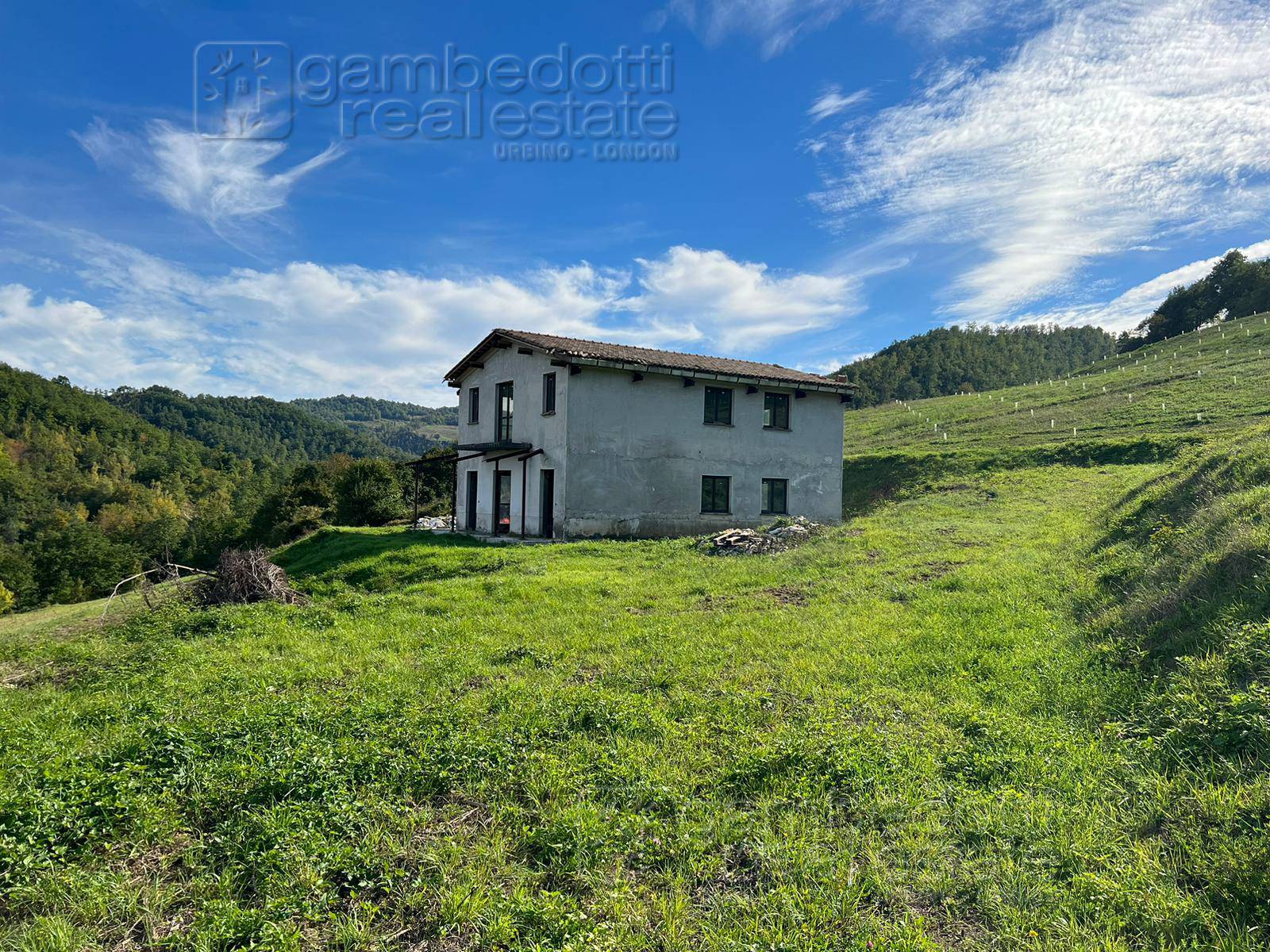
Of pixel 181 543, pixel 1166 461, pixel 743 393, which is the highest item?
pixel 743 393

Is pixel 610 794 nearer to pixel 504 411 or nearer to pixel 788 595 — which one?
pixel 788 595

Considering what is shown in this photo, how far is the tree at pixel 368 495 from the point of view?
121ft

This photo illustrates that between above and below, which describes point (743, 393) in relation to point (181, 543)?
above

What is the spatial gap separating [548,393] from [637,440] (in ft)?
10.9

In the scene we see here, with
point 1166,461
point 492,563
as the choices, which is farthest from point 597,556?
point 1166,461

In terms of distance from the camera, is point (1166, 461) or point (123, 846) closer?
point (123, 846)

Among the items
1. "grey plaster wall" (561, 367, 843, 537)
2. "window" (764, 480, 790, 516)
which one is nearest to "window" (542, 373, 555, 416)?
"grey plaster wall" (561, 367, 843, 537)

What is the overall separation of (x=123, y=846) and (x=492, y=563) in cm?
1171

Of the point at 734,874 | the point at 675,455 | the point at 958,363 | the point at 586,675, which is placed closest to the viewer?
the point at 734,874

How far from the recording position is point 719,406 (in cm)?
2391

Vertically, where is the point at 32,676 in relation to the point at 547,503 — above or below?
below

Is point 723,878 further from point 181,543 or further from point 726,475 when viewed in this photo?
point 181,543

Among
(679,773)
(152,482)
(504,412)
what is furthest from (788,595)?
(152,482)

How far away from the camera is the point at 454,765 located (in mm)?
5168
